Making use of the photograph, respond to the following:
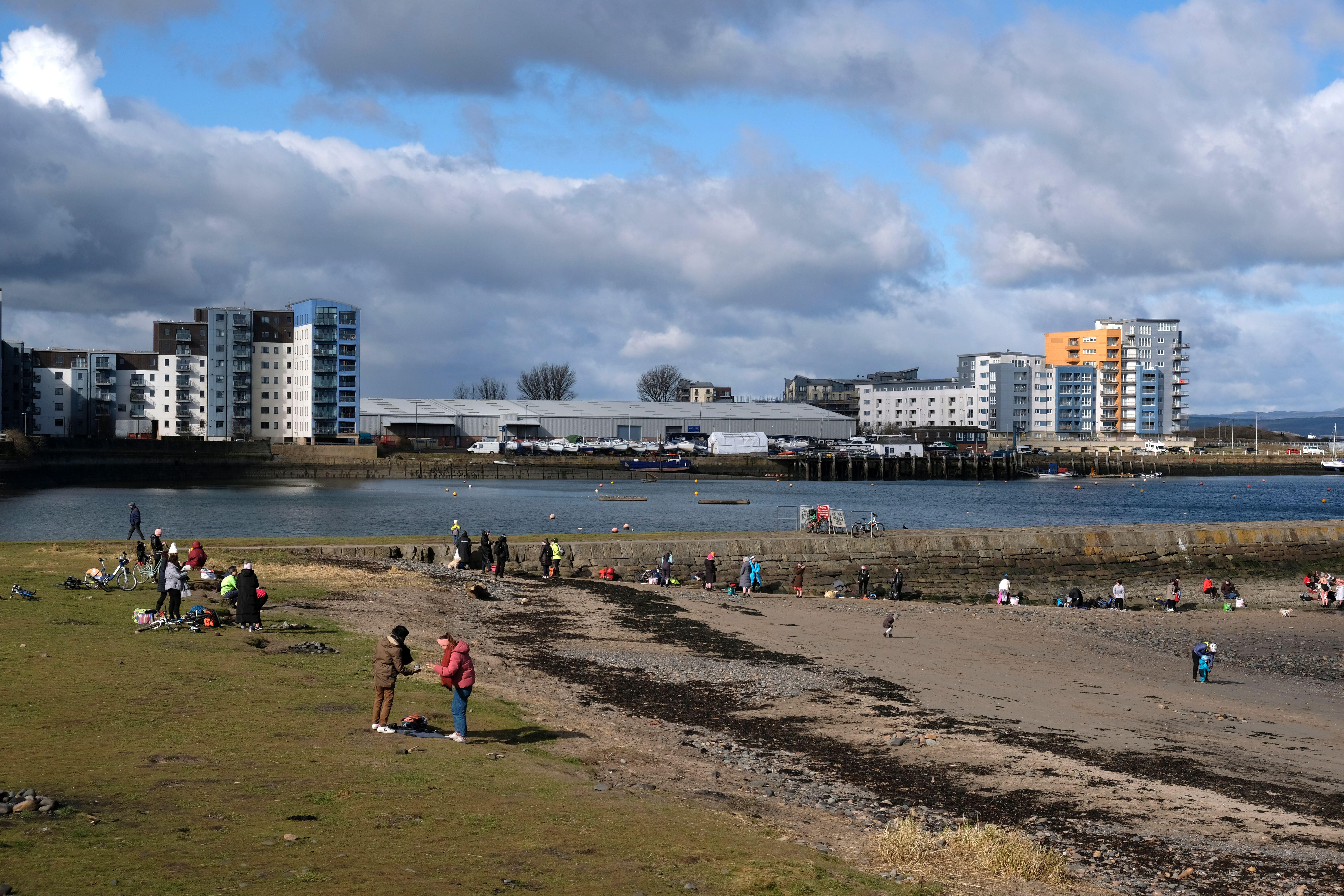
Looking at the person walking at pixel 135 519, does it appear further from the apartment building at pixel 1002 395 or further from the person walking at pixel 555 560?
the apartment building at pixel 1002 395

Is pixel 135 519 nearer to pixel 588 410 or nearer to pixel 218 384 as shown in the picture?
pixel 218 384

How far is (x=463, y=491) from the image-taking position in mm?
113562

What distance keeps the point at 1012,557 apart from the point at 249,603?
123ft

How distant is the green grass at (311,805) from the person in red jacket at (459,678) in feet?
1.45

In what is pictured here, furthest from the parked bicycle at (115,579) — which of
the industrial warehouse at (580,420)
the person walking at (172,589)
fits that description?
the industrial warehouse at (580,420)

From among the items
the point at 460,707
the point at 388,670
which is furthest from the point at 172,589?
the point at 460,707

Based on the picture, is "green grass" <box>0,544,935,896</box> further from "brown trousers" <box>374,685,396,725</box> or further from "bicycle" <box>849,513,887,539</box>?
"bicycle" <box>849,513,887,539</box>

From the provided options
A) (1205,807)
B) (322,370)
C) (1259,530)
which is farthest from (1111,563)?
(322,370)

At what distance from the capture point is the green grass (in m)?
9.22

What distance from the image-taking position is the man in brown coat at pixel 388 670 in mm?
14477

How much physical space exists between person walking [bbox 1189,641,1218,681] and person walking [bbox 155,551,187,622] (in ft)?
81.8

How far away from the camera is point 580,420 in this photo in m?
179

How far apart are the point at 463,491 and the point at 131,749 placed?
102 m

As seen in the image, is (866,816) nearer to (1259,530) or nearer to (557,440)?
(1259,530)
